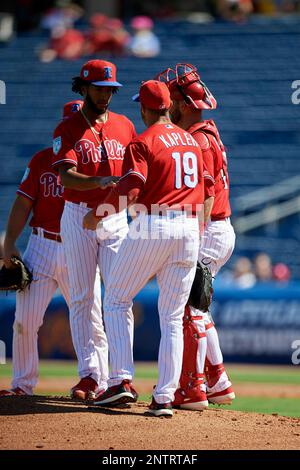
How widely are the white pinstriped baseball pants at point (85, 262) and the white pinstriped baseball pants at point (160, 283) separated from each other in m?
0.38

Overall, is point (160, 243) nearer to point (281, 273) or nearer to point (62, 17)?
point (281, 273)

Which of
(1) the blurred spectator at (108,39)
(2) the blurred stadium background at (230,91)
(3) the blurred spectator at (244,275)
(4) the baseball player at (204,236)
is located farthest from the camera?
(1) the blurred spectator at (108,39)

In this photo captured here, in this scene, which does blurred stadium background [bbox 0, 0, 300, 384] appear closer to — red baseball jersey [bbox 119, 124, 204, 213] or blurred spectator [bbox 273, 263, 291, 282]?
blurred spectator [bbox 273, 263, 291, 282]

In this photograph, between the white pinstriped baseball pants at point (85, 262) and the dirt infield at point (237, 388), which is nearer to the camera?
the white pinstriped baseball pants at point (85, 262)

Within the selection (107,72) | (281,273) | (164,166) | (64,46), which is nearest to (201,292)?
(164,166)

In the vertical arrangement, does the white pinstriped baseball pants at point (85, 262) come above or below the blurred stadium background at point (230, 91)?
below

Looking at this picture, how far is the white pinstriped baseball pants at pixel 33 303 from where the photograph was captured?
581 cm

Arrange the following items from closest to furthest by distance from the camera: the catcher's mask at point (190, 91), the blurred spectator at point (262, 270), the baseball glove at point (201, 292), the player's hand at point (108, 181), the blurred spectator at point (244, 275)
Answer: the player's hand at point (108, 181), the baseball glove at point (201, 292), the catcher's mask at point (190, 91), the blurred spectator at point (244, 275), the blurred spectator at point (262, 270)

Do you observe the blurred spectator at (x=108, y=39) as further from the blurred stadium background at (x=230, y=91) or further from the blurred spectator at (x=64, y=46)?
the blurred spectator at (x=64, y=46)

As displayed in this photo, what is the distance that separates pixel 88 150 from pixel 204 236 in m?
0.94

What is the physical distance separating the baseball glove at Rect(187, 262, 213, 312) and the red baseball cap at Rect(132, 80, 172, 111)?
1.03 metres

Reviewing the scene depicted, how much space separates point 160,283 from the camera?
200 inches

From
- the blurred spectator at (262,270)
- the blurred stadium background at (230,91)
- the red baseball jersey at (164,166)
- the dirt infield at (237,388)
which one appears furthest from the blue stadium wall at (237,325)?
A: the red baseball jersey at (164,166)

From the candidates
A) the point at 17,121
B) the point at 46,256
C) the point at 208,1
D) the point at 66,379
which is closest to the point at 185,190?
the point at 46,256
